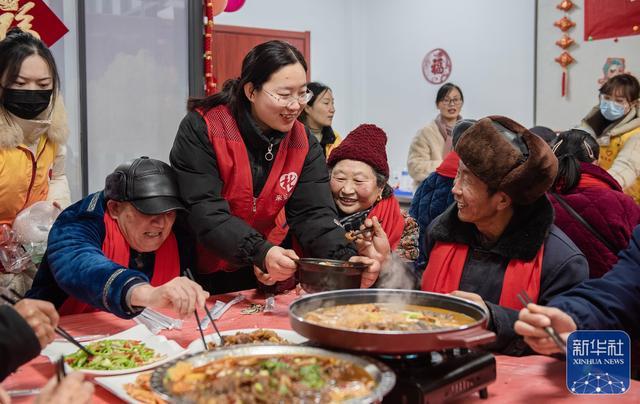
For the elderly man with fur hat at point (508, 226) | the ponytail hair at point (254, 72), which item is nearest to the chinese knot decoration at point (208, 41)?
the ponytail hair at point (254, 72)

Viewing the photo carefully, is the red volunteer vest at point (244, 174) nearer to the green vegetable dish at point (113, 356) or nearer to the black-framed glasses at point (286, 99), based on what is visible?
the black-framed glasses at point (286, 99)

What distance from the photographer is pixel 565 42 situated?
6.39 metres

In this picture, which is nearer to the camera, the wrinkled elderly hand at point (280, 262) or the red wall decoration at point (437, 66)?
the wrinkled elderly hand at point (280, 262)

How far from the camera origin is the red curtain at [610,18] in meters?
5.89

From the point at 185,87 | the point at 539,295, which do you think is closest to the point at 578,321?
the point at 539,295

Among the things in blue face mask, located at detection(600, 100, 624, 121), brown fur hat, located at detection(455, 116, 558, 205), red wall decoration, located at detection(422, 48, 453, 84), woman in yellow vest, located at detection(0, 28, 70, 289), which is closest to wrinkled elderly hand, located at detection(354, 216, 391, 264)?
brown fur hat, located at detection(455, 116, 558, 205)

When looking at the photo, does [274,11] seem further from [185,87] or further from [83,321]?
[83,321]

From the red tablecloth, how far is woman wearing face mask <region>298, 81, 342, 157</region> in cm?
298

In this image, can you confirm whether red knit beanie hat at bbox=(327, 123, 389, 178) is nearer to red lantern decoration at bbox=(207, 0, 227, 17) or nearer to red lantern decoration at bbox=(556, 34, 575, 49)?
red lantern decoration at bbox=(207, 0, 227, 17)

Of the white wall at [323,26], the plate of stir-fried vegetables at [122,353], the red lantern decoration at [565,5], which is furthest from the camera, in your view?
the white wall at [323,26]

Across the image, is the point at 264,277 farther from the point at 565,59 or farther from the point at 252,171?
the point at 565,59

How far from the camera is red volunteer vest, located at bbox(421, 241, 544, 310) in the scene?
204 cm

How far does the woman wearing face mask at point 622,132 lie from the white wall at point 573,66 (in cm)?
82

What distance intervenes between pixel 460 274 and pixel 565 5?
16.3 feet
